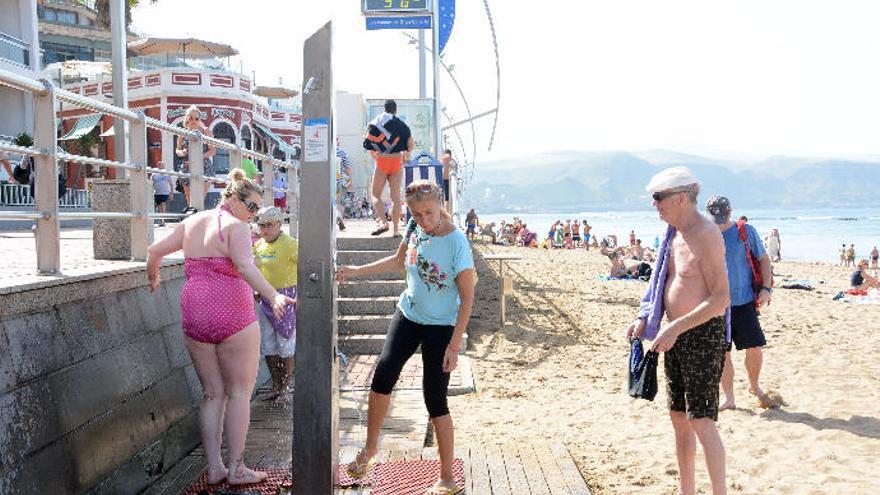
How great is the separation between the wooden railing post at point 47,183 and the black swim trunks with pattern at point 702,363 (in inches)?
127

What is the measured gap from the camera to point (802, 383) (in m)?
8.15

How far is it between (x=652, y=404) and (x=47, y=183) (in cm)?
549

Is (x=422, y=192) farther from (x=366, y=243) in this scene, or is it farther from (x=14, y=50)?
(x=14, y=50)

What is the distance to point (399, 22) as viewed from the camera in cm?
1789

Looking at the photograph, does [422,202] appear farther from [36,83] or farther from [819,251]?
[819,251]

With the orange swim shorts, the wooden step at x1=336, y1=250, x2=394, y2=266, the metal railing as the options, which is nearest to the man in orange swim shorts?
the orange swim shorts

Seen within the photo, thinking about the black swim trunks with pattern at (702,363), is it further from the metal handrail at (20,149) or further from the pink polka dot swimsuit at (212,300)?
the metal handrail at (20,149)

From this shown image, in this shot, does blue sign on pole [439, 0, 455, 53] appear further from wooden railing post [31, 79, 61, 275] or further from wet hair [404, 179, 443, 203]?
wooden railing post [31, 79, 61, 275]

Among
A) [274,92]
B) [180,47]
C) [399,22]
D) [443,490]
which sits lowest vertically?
[443,490]

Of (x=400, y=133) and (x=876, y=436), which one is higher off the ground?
(x=400, y=133)

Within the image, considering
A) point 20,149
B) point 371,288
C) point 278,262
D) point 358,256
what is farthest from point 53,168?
point 358,256

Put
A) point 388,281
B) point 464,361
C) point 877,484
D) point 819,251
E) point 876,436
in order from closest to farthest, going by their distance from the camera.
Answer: point 877,484 < point 876,436 < point 464,361 < point 388,281 < point 819,251

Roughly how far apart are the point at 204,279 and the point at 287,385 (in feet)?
9.64

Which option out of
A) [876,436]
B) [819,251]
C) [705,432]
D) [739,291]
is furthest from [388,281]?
[819,251]
